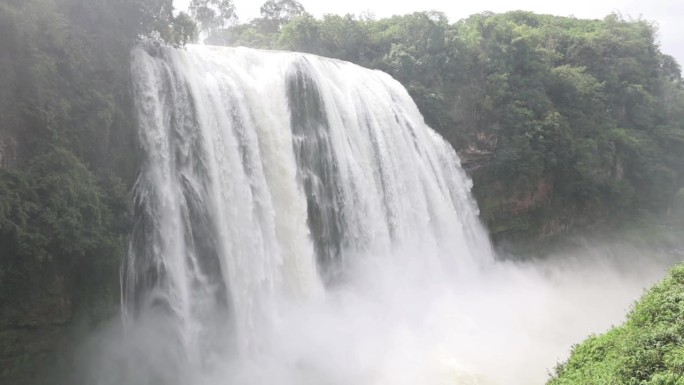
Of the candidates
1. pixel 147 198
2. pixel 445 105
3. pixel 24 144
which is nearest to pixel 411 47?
pixel 445 105

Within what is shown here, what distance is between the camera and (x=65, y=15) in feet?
35.4

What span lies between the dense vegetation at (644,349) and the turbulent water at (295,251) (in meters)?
4.25

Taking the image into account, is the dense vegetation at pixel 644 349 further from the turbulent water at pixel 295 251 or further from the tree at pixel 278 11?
the tree at pixel 278 11

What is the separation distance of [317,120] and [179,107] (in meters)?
4.84

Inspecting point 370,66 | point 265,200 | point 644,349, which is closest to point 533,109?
point 370,66

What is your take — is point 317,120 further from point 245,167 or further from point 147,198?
point 147,198

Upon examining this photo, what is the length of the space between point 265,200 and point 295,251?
1.66 metres

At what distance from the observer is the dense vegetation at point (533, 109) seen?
25172 millimetres

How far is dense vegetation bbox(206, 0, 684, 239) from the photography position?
25.2m

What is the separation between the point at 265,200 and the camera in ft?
45.1

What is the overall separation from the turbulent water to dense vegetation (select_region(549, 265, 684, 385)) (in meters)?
4.25

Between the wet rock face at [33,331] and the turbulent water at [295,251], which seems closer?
the wet rock face at [33,331]

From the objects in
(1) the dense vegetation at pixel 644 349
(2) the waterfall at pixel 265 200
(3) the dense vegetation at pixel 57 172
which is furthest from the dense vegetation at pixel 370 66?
(1) the dense vegetation at pixel 644 349

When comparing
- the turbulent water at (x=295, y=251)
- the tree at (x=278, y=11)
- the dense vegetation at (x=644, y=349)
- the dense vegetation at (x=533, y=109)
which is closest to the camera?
the dense vegetation at (x=644, y=349)
